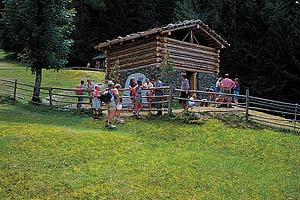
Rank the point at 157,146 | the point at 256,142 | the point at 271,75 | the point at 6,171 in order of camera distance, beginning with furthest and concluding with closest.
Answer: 1. the point at 271,75
2. the point at 256,142
3. the point at 157,146
4. the point at 6,171

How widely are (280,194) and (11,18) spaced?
1877cm

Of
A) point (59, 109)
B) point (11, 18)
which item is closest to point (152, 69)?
point (59, 109)

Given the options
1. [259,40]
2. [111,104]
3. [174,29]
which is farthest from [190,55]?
[111,104]

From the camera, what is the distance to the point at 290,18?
91.6 ft

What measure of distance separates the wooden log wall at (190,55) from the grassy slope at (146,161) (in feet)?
26.6

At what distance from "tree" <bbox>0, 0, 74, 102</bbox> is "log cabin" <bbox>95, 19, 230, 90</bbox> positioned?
3324 mm

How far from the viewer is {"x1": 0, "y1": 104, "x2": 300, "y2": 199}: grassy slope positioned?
766 cm

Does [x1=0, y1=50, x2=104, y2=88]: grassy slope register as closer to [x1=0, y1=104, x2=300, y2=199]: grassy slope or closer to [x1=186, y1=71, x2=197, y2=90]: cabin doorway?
[x1=186, y1=71, x2=197, y2=90]: cabin doorway

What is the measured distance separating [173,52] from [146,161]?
1267 centimetres

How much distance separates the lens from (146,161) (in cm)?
939

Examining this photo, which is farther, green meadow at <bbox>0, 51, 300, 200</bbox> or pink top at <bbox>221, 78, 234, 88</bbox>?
Answer: pink top at <bbox>221, 78, 234, 88</bbox>

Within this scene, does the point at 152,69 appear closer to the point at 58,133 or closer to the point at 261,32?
the point at 58,133

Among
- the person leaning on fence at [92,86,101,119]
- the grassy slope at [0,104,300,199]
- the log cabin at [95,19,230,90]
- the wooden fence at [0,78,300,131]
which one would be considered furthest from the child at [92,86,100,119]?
the log cabin at [95,19,230,90]

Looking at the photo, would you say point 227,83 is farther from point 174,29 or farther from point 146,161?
point 146,161
